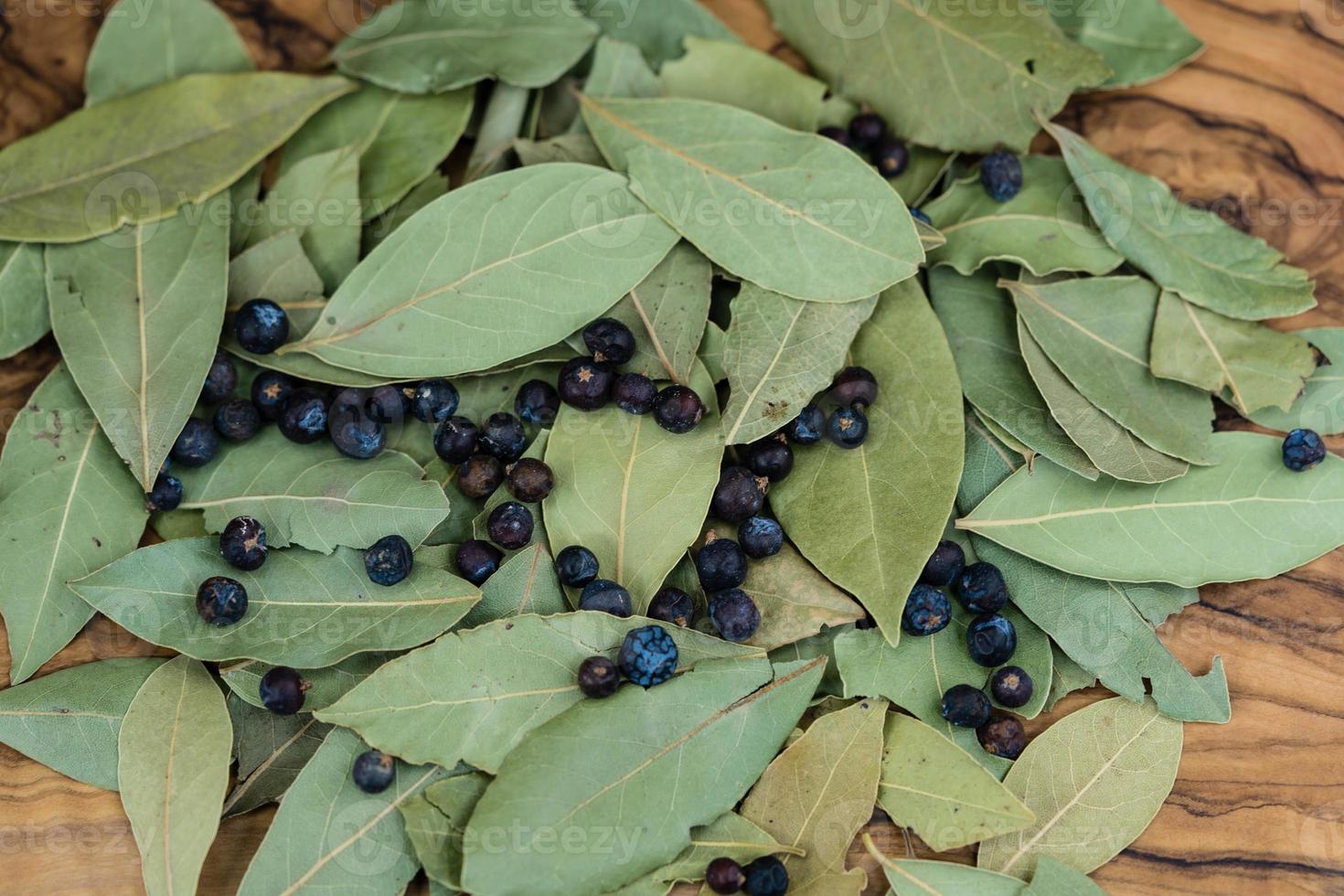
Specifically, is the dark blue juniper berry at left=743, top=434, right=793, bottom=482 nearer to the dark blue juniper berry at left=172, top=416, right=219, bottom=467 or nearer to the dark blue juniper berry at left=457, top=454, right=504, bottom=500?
the dark blue juniper berry at left=457, top=454, right=504, bottom=500

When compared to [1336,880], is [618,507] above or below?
above

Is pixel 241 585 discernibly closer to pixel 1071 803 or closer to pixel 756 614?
pixel 756 614

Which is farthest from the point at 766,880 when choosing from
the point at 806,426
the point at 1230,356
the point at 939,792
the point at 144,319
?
the point at 144,319

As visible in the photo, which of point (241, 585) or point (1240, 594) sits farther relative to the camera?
point (1240, 594)

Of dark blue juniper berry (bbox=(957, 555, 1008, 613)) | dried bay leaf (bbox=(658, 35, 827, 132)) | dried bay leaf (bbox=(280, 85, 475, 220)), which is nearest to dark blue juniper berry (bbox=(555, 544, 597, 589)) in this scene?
dark blue juniper berry (bbox=(957, 555, 1008, 613))

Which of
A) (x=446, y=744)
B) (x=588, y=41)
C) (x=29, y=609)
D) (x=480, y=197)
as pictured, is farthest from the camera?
(x=588, y=41)

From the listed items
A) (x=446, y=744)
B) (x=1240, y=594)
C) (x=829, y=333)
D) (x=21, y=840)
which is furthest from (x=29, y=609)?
(x=1240, y=594)

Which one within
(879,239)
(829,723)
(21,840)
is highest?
(879,239)
